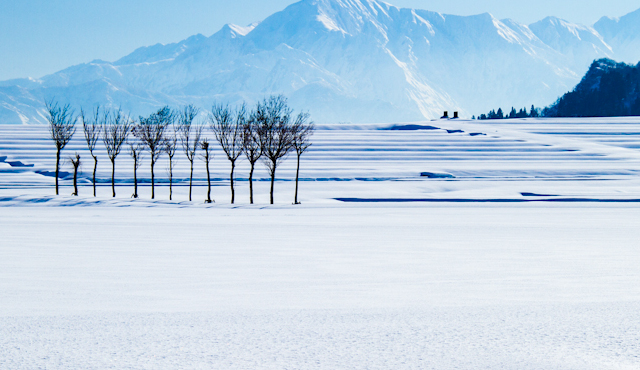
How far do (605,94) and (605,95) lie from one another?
0.29 metres

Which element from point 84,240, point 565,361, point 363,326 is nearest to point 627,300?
point 565,361

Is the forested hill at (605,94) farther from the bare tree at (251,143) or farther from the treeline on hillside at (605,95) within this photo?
the bare tree at (251,143)

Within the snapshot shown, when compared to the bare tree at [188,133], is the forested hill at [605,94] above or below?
above

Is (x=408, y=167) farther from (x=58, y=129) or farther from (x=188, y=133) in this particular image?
(x=58, y=129)

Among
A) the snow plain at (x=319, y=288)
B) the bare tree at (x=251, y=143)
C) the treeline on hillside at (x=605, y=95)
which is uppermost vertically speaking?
the treeline on hillside at (x=605, y=95)

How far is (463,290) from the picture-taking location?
7.91m

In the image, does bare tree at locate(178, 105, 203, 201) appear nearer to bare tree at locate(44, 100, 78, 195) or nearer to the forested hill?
bare tree at locate(44, 100, 78, 195)

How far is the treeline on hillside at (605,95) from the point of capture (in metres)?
135

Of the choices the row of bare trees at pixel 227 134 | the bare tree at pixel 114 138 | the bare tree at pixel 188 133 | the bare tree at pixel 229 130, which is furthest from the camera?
the bare tree at pixel 188 133

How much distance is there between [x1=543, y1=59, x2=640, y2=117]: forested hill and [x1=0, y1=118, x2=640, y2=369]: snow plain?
125294 millimetres

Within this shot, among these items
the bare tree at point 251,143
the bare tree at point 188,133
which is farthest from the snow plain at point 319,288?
the bare tree at point 188,133

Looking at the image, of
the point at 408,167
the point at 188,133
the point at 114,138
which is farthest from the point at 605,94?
the point at 114,138

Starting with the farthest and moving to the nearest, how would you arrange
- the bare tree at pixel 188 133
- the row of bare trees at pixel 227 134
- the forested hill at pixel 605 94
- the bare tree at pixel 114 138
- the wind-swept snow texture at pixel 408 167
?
the forested hill at pixel 605 94
the wind-swept snow texture at pixel 408 167
the bare tree at pixel 188 133
the bare tree at pixel 114 138
the row of bare trees at pixel 227 134

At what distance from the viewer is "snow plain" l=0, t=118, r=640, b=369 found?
539 centimetres
